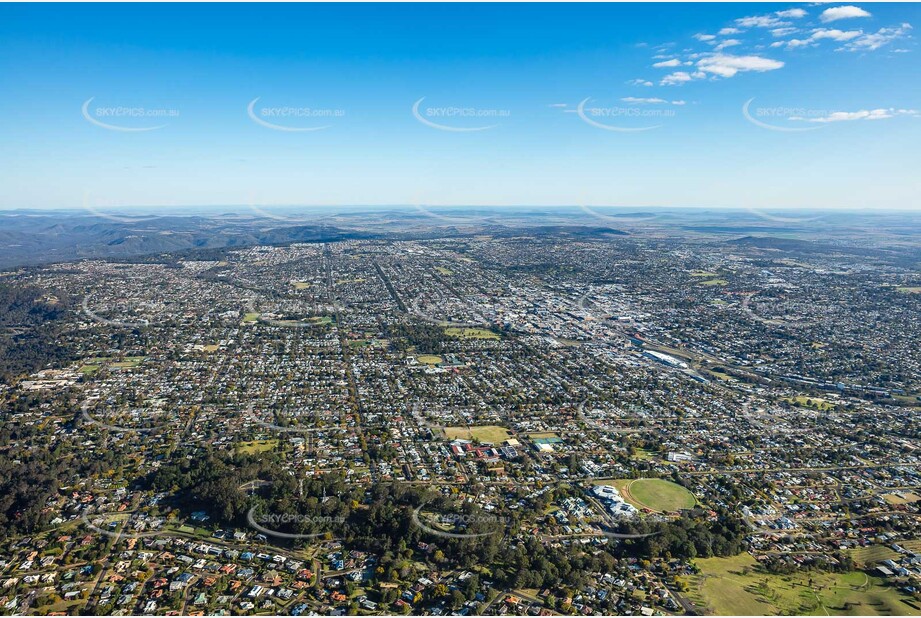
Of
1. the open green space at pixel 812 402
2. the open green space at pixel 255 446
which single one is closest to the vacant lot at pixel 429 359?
the open green space at pixel 255 446

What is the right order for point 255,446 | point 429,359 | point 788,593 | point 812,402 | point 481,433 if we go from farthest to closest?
point 429,359 → point 812,402 → point 481,433 → point 255,446 → point 788,593

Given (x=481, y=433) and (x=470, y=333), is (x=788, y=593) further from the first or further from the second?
(x=470, y=333)

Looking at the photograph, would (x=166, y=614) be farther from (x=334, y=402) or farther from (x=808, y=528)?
(x=808, y=528)

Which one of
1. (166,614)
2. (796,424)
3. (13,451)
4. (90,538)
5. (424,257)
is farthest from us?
(424,257)

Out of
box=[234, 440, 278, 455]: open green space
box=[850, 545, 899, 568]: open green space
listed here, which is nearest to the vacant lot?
box=[234, 440, 278, 455]: open green space

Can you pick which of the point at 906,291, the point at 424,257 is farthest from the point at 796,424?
the point at 424,257

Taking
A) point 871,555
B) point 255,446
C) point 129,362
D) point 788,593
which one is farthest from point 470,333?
point 788,593

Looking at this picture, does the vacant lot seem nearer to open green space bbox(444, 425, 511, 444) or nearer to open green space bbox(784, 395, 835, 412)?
open green space bbox(444, 425, 511, 444)
